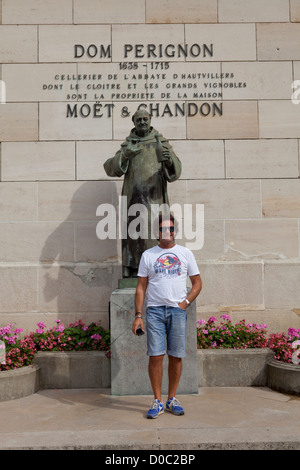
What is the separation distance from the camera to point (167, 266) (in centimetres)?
473

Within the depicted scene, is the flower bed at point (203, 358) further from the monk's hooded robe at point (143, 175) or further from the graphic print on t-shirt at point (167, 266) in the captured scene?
the graphic print on t-shirt at point (167, 266)

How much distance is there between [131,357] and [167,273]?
1.53 metres

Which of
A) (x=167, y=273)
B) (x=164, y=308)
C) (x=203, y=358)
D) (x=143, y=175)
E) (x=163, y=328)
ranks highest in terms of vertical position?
(x=143, y=175)

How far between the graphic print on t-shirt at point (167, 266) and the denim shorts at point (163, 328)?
1.16 ft

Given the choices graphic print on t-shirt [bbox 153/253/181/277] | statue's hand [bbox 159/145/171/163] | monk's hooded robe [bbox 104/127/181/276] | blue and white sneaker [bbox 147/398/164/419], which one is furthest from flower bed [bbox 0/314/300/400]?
statue's hand [bbox 159/145/171/163]

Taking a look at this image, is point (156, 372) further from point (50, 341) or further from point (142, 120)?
point (142, 120)

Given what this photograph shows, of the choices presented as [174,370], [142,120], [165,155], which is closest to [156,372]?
[174,370]

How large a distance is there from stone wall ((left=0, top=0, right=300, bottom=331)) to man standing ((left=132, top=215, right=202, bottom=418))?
240cm

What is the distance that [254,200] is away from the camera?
7.33 meters

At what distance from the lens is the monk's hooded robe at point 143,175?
19.4 ft

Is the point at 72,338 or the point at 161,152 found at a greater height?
the point at 161,152

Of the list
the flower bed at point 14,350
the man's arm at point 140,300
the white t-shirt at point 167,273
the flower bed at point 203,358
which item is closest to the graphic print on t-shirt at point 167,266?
the white t-shirt at point 167,273
